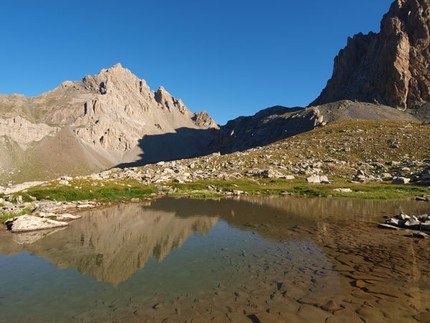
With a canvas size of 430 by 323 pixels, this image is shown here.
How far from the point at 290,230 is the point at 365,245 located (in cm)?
614

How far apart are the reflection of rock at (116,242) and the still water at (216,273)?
0.27ft

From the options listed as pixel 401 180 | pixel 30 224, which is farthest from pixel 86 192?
pixel 401 180

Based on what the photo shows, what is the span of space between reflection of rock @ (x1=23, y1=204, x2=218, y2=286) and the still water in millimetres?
83

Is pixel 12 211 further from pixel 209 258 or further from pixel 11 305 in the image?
pixel 209 258

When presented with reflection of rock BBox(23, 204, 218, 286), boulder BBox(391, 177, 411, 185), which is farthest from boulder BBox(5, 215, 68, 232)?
boulder BBox(391, 177, 411, 185)

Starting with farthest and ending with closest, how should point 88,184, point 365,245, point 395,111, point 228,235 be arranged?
1. point 395,111
2. point 88,184
3. point 228,235
4. point 365,245

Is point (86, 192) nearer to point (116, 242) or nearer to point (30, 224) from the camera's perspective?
point (30, 224)

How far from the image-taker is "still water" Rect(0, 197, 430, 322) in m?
10.2

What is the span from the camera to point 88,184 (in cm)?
5206

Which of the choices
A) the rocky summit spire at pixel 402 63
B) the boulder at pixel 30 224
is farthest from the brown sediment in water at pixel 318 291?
the rocky summit spire at pixel 402 63

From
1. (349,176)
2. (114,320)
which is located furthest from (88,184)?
(349,176)

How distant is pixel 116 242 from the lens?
20438mm

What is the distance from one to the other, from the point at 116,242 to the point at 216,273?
9800mm

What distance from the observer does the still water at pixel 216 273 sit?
10234 millimetres
